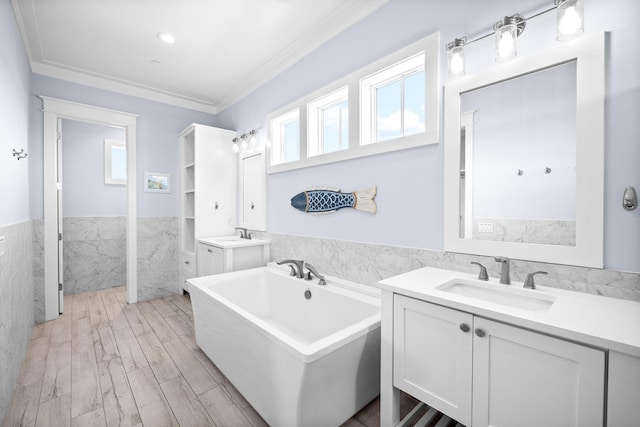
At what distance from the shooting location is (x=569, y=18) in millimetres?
1241

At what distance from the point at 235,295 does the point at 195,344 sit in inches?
21.1

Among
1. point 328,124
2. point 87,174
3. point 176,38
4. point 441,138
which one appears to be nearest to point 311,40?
point 328,124

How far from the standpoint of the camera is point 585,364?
897mm

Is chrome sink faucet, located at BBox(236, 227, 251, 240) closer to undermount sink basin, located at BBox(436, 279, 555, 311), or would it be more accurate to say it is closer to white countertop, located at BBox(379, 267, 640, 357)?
white countertop, located at BBox(379, 267, 640, 357)

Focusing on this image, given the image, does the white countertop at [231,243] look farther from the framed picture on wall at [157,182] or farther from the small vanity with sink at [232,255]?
the framed picture on wall at [157,182]

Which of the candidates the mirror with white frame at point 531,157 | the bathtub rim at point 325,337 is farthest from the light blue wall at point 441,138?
the bathtub rim at point 325,337

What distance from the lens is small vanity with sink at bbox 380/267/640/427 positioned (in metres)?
0.87

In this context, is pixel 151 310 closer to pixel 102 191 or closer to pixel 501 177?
pixel 102 191

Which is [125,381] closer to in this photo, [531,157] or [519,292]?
[519,292]

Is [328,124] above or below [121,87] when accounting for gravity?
below

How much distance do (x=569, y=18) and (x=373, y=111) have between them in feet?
4.07

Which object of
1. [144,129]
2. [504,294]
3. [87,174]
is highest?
[144,129]

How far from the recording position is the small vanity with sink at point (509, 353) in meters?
0.87

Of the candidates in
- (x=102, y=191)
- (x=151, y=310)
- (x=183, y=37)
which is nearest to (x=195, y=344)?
(x=151, y=310)
